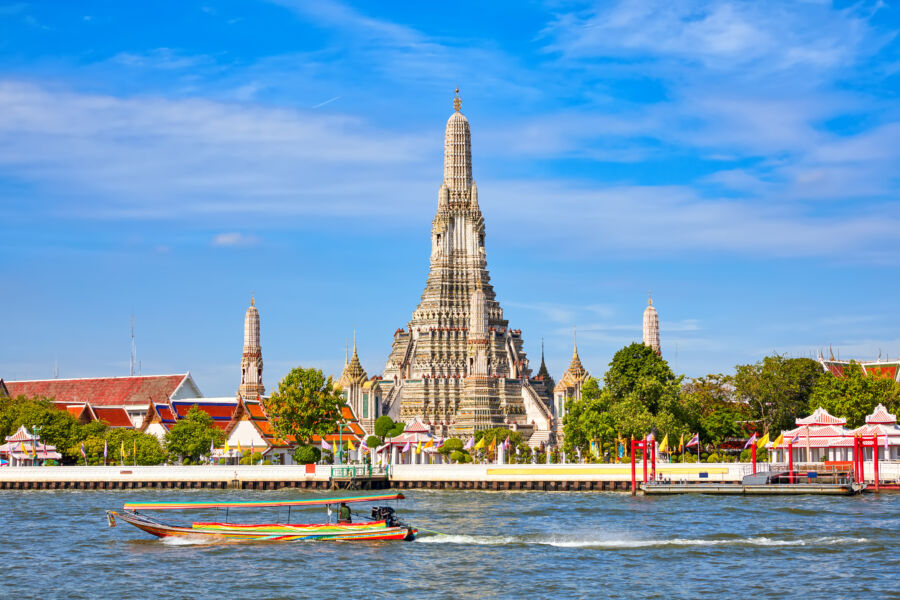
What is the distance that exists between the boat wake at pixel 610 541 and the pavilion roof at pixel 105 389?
8841cm

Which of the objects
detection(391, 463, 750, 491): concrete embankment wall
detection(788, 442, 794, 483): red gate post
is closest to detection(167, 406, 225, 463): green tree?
detection(391, 463, 750, 491): concrete embankment wall

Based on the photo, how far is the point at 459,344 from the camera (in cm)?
13988

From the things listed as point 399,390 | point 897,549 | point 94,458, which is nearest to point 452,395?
point 399,390

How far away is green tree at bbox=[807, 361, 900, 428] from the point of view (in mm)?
94375

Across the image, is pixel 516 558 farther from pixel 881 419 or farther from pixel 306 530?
pixel 881 419

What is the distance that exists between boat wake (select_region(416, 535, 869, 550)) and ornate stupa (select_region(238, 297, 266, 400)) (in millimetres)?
86825

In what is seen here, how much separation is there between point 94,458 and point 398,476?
2739 cm

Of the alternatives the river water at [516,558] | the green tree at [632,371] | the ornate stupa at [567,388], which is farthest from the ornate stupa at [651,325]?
the river water at [516,558]

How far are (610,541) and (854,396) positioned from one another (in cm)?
4714

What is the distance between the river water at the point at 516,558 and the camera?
43.0 m

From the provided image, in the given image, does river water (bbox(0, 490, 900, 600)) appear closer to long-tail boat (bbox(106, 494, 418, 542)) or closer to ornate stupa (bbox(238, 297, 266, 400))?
long-tail boat (bbox(106, 494, 418, 542))

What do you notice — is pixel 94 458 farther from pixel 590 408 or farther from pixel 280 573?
pixel 280 573

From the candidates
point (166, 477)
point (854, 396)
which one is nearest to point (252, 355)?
point (166, 477)

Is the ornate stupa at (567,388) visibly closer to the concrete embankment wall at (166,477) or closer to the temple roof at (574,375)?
the temple roof at (574,375)
